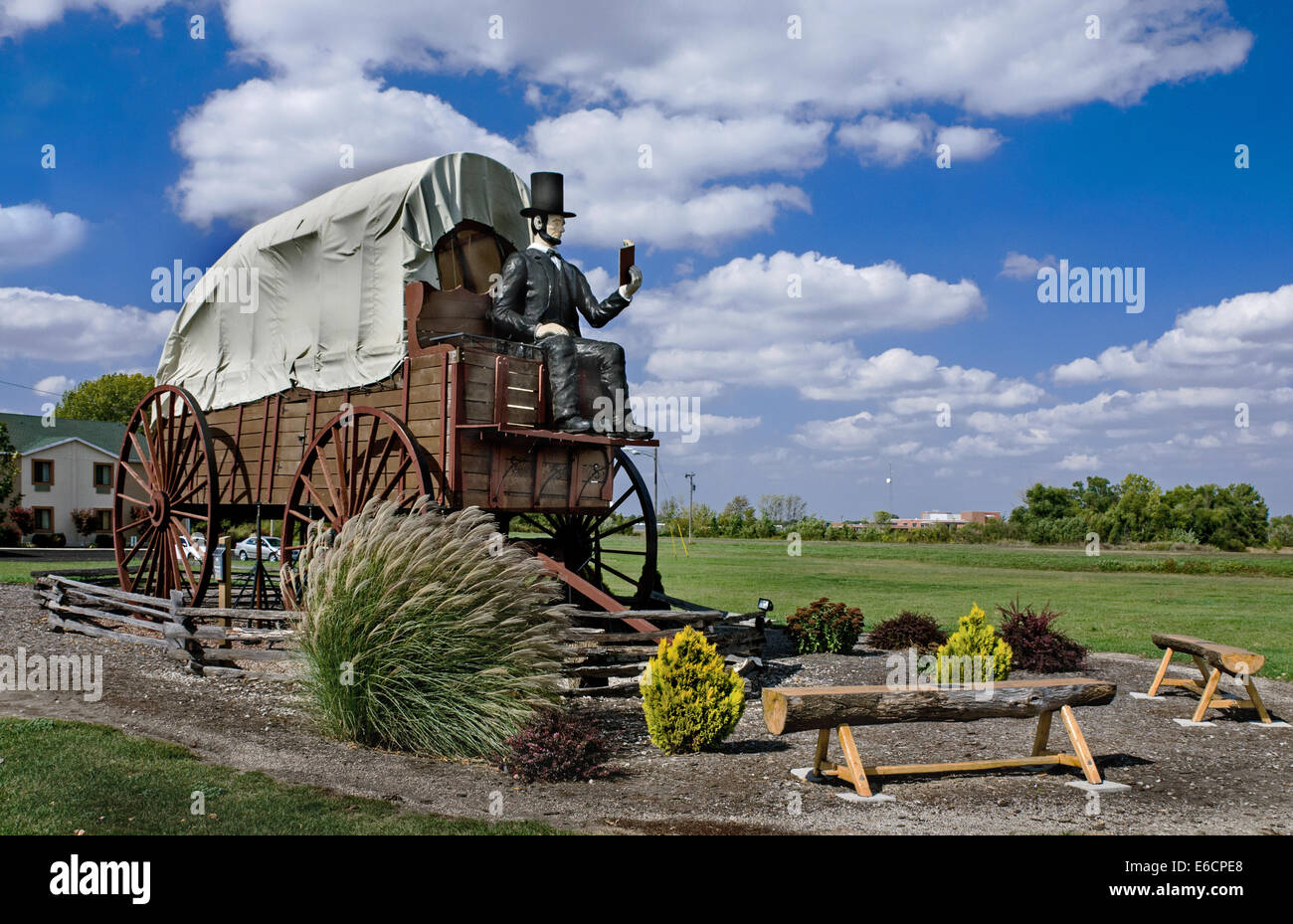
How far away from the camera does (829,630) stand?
40.9 ft

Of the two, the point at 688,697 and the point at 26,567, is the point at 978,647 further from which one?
the point at 26,567

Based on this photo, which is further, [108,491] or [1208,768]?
[108,491]

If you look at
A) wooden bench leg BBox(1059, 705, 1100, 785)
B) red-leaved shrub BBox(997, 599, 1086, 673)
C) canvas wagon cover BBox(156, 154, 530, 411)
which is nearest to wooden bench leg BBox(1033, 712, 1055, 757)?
wooden bench leg BBox(1059, 705, 1100, 785)

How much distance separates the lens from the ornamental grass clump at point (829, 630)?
40.9ft

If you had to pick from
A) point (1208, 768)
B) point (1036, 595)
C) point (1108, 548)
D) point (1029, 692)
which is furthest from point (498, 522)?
point (1108, 548)

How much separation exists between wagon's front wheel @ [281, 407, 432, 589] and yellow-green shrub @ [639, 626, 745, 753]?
10.9ft

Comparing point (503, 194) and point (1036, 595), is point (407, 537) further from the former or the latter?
Result: point (1036, 595)

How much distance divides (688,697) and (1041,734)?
8.50ft

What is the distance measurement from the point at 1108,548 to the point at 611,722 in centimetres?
5158

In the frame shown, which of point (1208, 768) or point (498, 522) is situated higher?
point (498, 522)

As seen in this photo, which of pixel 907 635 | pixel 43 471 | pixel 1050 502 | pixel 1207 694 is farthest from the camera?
pixel 1050 502

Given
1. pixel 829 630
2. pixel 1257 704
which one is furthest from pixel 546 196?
pixel 1257 704

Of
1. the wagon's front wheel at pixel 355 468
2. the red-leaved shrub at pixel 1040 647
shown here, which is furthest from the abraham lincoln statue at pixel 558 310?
the red-leaved shrub at pixel 1040 647

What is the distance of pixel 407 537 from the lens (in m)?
7.47
